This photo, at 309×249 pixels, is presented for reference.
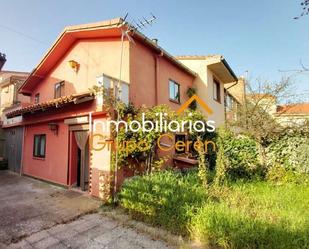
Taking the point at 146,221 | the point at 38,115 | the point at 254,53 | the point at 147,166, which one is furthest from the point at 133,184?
the point at 254,53

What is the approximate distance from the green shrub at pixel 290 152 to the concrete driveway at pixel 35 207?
8.47 m

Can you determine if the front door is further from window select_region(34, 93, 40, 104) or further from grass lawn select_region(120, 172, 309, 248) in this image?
window select_region(34, 93, 40, 104)

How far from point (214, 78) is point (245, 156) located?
7.64m

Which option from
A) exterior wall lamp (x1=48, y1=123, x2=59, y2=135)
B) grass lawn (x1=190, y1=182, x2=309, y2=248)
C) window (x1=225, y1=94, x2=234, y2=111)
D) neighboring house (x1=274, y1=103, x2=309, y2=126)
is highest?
window (x1=225, y1=94, x2=234, y2=111)

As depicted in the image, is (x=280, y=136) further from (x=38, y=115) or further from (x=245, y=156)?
(x=38, y=115)

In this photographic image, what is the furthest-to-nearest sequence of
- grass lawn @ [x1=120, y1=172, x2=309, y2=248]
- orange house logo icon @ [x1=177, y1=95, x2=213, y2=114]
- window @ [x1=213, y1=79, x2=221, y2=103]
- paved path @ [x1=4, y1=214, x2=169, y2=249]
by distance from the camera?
window @ [x1=213, y1=79, x2=221, y2=103], orange house logo icon @ [x1=177, y1=95, x2=213, y2=114], paved path @ [x1=4, y1=214, x2=169, y2=249], grass lawn @ [x1=120, y1=172, x2=309, y2=248]

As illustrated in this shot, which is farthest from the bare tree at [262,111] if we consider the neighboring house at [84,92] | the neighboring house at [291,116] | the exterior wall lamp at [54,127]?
the exterior wall lamp at [54,127]

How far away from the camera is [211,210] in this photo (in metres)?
5.60

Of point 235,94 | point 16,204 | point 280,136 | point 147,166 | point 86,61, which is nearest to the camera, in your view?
point 16,204

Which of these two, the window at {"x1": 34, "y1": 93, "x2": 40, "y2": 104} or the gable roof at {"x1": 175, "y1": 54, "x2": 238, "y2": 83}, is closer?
the gable roof at {"x1": 175, "y1": 54, "x2": 238, "y2": 83}

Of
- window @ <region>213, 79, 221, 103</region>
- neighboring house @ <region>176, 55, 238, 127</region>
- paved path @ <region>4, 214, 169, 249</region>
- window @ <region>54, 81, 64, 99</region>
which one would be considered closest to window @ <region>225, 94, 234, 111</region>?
window @ <region>213, 79, 221, 103</region>

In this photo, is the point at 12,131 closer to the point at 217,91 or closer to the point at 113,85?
the point at 113,85

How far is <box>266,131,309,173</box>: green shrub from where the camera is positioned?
1047 cm

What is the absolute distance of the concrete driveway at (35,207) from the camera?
21.3 feet
